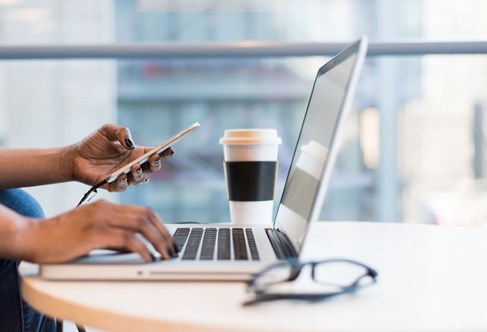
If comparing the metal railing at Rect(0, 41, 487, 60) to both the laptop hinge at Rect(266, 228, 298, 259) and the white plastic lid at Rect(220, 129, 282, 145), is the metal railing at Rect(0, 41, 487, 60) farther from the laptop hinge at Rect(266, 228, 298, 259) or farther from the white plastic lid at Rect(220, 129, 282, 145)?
the laptop hinge at Rect(266, 228, 298, 259)

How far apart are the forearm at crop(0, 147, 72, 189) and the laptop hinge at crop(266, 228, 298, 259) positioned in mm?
391

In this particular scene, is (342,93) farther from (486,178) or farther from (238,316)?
(486,178)

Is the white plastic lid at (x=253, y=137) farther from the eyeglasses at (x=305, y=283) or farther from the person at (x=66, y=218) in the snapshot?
the eyeglasses at (x=305, y=283)

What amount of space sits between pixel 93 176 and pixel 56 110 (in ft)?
5.74

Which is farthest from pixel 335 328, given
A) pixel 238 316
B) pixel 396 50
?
pixel 396 50

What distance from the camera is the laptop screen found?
2.25ft

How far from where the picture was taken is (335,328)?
0.51 metres

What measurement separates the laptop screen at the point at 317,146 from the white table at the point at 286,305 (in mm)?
104

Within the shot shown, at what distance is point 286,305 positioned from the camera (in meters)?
0.58

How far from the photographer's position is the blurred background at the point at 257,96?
2795 mm

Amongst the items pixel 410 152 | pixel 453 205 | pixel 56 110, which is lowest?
pixel 453 205

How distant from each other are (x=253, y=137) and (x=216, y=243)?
33cm

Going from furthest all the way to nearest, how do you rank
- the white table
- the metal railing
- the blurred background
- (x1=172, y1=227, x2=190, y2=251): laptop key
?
1. the blurred background
2. the metal railing
3. (x1=172, y1=227, x2=190, y2=251): laptop key
4. the white table

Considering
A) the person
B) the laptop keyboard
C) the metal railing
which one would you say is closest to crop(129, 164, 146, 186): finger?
the person
